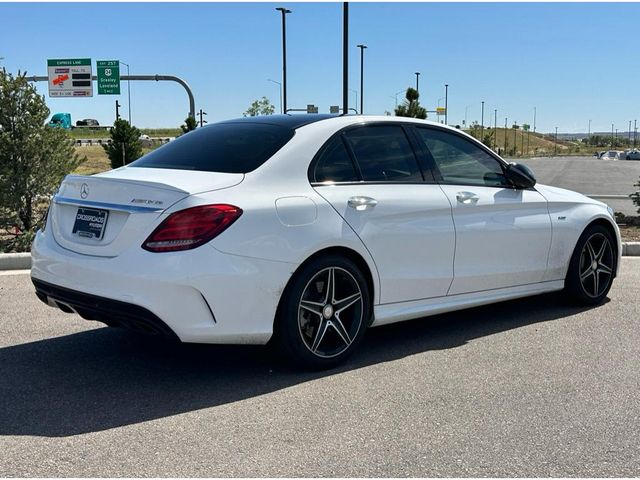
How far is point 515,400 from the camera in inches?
158

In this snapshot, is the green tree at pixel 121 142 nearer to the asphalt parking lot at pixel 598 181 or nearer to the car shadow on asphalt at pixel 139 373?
the asphalt parking lot at pixel 598 181

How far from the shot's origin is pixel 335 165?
4.61m

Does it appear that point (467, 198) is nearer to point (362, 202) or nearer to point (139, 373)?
point (362, 202)

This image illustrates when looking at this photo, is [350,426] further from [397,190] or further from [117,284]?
[397,190]

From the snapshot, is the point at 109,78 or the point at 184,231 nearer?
the point at 184,231

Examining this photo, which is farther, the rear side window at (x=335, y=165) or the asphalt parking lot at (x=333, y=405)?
the rear side window at (x=335, y=165)

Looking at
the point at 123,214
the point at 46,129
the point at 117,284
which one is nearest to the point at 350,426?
the point at 117,284

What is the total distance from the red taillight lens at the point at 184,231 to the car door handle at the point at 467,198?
203 centimetres

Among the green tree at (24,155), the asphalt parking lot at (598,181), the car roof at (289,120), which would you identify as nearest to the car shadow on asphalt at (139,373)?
the car roof at (289,120)

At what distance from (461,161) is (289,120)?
4.68 ft

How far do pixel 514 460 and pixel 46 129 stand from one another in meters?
9.17

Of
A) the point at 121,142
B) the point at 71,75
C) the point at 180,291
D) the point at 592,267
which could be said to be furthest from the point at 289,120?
the point at 71,75

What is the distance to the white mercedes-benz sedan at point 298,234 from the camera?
3.84 m

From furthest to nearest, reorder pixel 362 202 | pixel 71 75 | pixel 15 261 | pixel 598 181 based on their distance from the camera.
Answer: pixel 71 75 → pixel 598 181 → pixel 15 261 → pixel 362 202
